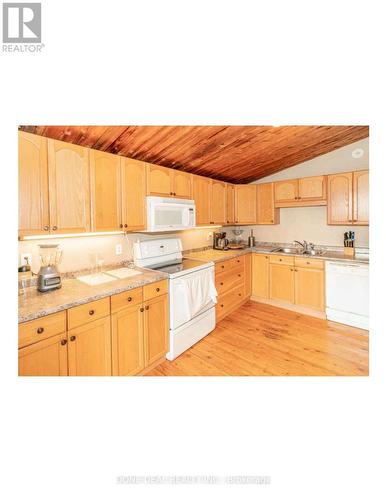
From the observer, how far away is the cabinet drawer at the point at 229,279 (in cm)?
295

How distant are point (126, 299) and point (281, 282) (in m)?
2.58

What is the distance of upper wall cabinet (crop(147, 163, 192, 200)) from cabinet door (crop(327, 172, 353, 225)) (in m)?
2.05

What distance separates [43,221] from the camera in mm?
1545

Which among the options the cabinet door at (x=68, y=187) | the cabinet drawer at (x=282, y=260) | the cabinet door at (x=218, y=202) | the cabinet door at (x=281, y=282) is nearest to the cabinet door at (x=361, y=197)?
the cabinet drawer at (x=282, y=260)

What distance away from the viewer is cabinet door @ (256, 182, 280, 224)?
3750 mm

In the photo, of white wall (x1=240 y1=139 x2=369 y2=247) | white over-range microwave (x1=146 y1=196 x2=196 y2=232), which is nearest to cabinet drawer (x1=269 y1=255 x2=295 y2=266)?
white wall (x1=240 y1=139 x2=369 y2=247)

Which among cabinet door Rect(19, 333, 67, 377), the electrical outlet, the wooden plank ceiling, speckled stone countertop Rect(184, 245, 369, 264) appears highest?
the wooden plank ceiling

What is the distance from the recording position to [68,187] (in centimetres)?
166

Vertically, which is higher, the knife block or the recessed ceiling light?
the recessed ceiling light

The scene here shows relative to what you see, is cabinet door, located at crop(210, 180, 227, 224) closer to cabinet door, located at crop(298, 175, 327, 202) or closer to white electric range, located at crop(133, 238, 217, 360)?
white electric range, located at crop(133, 238, 217, 360)

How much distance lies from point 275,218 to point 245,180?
0.90m

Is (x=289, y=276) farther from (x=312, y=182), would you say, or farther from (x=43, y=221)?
(x=43, y=221)

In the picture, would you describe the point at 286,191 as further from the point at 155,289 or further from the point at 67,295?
the point at 67,295

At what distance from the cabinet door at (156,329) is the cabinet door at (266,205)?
8.20 ft
